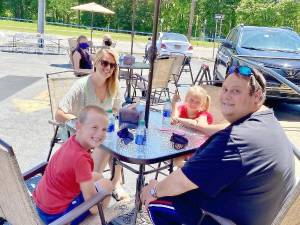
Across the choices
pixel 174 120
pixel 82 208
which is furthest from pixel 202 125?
pixel 82 208

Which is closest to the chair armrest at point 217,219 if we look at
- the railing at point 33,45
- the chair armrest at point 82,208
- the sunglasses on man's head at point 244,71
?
the chair armrest at point 82,208

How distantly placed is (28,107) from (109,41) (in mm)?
3057

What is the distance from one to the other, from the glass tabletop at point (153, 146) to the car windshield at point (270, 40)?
6.19 meters

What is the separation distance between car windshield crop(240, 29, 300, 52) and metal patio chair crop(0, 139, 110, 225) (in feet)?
24.6

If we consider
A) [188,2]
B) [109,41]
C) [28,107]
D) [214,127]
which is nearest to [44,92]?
[28,107]

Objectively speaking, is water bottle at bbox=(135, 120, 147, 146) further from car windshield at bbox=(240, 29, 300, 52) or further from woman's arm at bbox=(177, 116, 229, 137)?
car windshield at bbox=(240, 29, 300, 52)

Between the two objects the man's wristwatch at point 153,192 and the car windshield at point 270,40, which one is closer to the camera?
the man's wristwatch at point 153,192

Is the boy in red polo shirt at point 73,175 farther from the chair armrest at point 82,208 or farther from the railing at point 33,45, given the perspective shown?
the railing at point 33,45

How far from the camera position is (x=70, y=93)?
12.3ft

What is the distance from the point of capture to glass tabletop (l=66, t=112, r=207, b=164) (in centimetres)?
269

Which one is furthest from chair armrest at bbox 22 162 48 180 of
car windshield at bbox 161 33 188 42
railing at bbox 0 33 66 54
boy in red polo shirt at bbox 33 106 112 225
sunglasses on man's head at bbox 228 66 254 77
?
car windshield at bbox 161 33 188 42

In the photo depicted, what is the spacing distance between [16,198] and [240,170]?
110cm

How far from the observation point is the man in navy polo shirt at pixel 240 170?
202 centimetres

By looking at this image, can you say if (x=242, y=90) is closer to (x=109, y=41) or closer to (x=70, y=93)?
(x=70, y=93)
